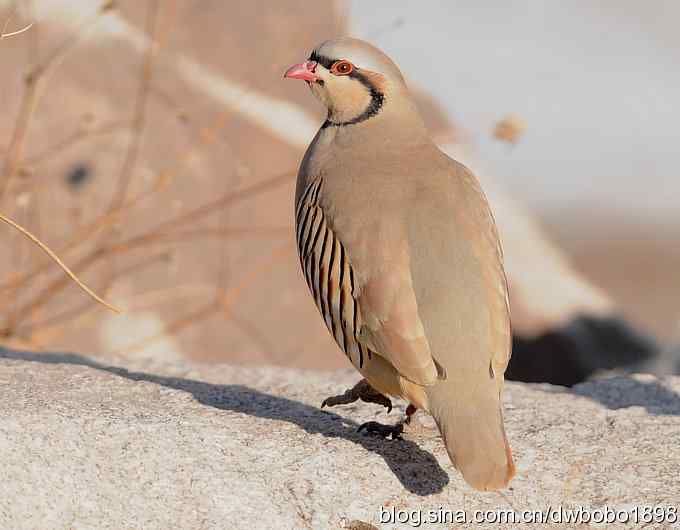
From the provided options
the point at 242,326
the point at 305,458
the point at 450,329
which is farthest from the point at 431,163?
the point at 242,326

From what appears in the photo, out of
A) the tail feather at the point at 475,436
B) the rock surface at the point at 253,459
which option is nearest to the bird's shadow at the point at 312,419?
the rock surface at the point at 253,459

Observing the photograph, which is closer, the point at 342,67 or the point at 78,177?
the point at 342,67

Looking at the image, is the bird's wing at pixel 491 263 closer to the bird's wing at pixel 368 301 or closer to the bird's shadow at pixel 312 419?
the bird's wing at pixel 368 301

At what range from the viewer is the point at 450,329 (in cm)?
339

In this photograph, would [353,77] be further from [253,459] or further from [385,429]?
[253,459]

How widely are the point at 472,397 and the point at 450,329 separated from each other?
22 cm

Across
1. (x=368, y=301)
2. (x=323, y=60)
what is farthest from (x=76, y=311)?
(x=368, y=301)

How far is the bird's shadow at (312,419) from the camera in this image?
3.52 meters

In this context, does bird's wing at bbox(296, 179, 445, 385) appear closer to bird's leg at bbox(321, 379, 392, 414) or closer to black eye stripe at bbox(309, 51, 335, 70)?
bird's leg at bbox(321, 379, 392, 414)

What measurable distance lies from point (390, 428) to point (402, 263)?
605 mm

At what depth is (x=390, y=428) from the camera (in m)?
3.74

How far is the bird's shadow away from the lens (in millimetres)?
3521

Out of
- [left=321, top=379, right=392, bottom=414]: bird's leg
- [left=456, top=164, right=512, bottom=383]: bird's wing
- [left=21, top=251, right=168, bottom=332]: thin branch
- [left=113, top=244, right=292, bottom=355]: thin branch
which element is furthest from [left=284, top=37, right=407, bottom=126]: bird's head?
[left=113, top=244, right=292, bottom=355]: thin branch

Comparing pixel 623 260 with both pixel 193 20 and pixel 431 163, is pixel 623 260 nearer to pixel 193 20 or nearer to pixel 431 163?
pixel 193 20
